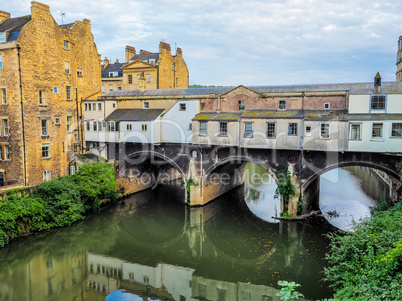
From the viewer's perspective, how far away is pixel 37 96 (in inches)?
1110

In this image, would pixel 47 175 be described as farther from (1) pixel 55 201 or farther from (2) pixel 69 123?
(1) pixel 55 201

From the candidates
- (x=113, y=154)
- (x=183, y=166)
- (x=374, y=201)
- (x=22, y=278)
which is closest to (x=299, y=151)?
(x=183, y=166)

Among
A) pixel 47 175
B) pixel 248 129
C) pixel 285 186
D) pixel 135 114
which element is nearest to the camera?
pixel 285 186

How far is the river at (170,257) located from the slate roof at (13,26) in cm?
1589

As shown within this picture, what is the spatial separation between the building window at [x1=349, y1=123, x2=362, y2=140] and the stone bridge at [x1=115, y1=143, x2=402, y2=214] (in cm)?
152

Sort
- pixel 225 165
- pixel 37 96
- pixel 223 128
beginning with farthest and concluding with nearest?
1. pixel 225 165
2. pixel 37 96
3. pixel 223 128

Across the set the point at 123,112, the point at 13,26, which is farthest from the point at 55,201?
the point at 13,26

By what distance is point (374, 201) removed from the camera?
32469 mm

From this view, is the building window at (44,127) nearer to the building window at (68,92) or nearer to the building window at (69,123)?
the building window at (69,123)

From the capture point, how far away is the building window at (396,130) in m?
21.4

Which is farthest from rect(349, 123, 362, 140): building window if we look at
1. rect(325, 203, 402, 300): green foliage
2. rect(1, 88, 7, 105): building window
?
rect(1, 88, 7, 105): building window

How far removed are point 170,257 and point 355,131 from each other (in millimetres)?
14708

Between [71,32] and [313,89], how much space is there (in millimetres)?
22581

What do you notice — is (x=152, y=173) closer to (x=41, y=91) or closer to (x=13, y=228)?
(x=41, y=91)
